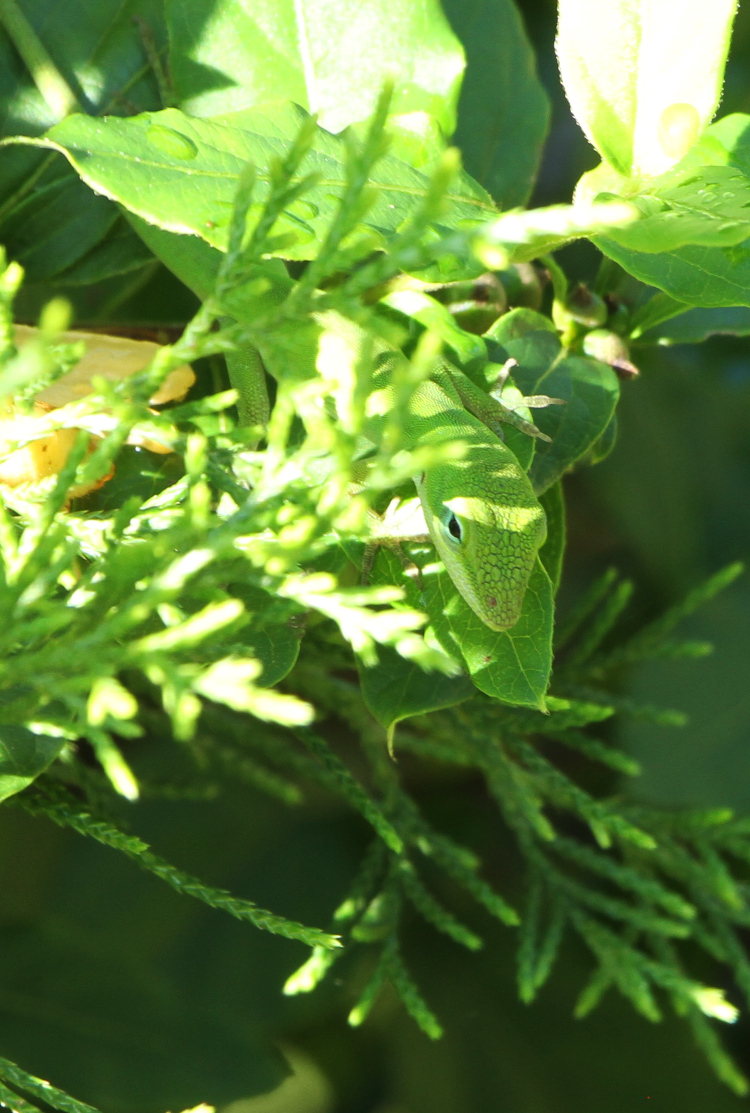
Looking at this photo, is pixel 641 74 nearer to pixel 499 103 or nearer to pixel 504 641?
pixel 499 103

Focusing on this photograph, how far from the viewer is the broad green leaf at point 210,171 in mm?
1308

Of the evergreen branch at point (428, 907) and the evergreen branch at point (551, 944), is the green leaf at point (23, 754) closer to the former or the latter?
the evergreen branch at point (428, 907)

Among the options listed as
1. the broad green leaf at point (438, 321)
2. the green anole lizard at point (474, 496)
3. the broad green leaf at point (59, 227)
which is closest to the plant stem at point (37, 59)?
the broad green leaf at point (59, 227)

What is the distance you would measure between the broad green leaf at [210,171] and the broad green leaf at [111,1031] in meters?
1.75

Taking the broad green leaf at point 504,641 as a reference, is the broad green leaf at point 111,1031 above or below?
below

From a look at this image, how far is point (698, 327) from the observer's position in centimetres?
191

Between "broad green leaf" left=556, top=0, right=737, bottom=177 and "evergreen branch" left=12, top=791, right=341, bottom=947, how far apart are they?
4.46 feet

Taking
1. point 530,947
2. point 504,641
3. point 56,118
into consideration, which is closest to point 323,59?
point 56,118

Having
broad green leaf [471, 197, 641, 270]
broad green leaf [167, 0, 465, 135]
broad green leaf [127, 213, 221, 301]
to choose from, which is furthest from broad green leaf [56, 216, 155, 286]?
broad green leaf [471, 197, 641, 270]

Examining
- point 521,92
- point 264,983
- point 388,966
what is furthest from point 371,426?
point 264,983

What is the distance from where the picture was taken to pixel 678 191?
1.47 metres

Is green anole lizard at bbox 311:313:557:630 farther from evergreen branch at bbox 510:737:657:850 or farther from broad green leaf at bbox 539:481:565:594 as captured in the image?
evergreen branch at bbox 510:737:657:850

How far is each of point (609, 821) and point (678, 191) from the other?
1.15 meters

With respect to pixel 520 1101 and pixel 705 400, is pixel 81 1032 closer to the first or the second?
pixel 520 1101
